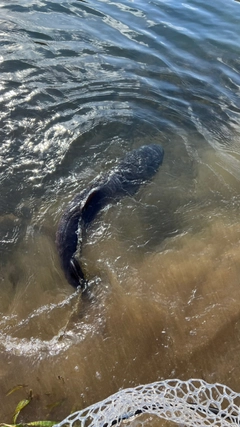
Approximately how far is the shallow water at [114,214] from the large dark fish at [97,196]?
14 cm

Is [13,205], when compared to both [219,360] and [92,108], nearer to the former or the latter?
[92,108]

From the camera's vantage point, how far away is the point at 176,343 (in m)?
3.59

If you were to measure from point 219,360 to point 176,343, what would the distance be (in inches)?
17.2

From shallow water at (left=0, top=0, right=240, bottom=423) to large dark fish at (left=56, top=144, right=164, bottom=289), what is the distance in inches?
5.5

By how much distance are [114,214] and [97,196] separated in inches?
13.8

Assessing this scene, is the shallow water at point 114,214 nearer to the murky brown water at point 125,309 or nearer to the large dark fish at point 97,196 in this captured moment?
the murky brown water at point 125,309

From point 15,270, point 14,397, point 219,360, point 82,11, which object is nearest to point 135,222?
point 15,270

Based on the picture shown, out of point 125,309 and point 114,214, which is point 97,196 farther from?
point 125,309

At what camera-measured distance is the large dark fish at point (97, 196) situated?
168 inches

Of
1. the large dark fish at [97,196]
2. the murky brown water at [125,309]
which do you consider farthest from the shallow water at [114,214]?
the large dark fish at [97,196]

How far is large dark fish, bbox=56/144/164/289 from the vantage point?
427 cm

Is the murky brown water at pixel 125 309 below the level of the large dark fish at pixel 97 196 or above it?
below

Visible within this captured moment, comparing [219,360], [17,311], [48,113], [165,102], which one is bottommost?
[17,311]

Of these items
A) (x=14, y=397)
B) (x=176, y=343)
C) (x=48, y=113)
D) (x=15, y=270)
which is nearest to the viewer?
(x=14, y=397)
